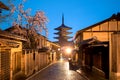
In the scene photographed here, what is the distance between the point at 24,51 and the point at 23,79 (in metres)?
3.49

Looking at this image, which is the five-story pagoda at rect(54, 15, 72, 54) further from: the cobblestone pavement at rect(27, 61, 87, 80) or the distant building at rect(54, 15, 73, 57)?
the cobblestone pavement at rect(27, 61, 87, 80)

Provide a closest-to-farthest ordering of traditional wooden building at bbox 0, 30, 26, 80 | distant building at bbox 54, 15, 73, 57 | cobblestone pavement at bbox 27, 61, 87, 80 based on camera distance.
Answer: traditional wooden building at bbox 0, 30, 26, 80, cobblestone pavement at bbox 27, 61, 87, 80, distant building at bbox 54, 15, 73, 57

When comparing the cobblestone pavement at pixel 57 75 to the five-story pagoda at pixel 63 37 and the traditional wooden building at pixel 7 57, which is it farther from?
the five-story pagoda at pixel 63 37

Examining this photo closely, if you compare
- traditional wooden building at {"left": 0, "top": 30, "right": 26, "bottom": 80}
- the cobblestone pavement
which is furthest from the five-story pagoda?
traditional wooden building at {"left": 0, "top": 30, "right": 26, "bottom": 80}

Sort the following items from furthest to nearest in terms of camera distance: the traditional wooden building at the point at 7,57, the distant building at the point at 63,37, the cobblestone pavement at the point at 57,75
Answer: the distant building at the point at 63,37, the cobblestone pavement at the point at 57,75, the traditional wooden building at the point at 7,57

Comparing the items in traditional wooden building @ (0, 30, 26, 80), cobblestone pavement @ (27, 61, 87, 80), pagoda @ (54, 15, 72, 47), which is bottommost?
cobblestone pavement @ (27, 61, 87, 80)

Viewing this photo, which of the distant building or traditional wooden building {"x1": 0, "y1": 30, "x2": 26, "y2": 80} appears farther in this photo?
the distant building

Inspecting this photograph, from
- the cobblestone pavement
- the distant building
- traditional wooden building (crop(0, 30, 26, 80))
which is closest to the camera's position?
traditional wooden building (crop(0, 30, 26, 80))

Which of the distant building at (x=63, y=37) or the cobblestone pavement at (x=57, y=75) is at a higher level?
the distant building at (x=63, y=37)

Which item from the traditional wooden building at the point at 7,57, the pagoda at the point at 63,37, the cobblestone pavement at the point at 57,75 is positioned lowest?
the cobblestone pavement at the point at 57,75

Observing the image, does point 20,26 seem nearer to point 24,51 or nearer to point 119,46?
point 24,51

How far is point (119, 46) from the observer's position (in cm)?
1978

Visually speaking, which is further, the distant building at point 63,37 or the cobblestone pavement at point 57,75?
the distant building at point 63,37

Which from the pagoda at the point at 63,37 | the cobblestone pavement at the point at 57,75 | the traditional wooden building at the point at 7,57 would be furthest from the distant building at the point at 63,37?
the traditional wooden building at the point at 7,57
